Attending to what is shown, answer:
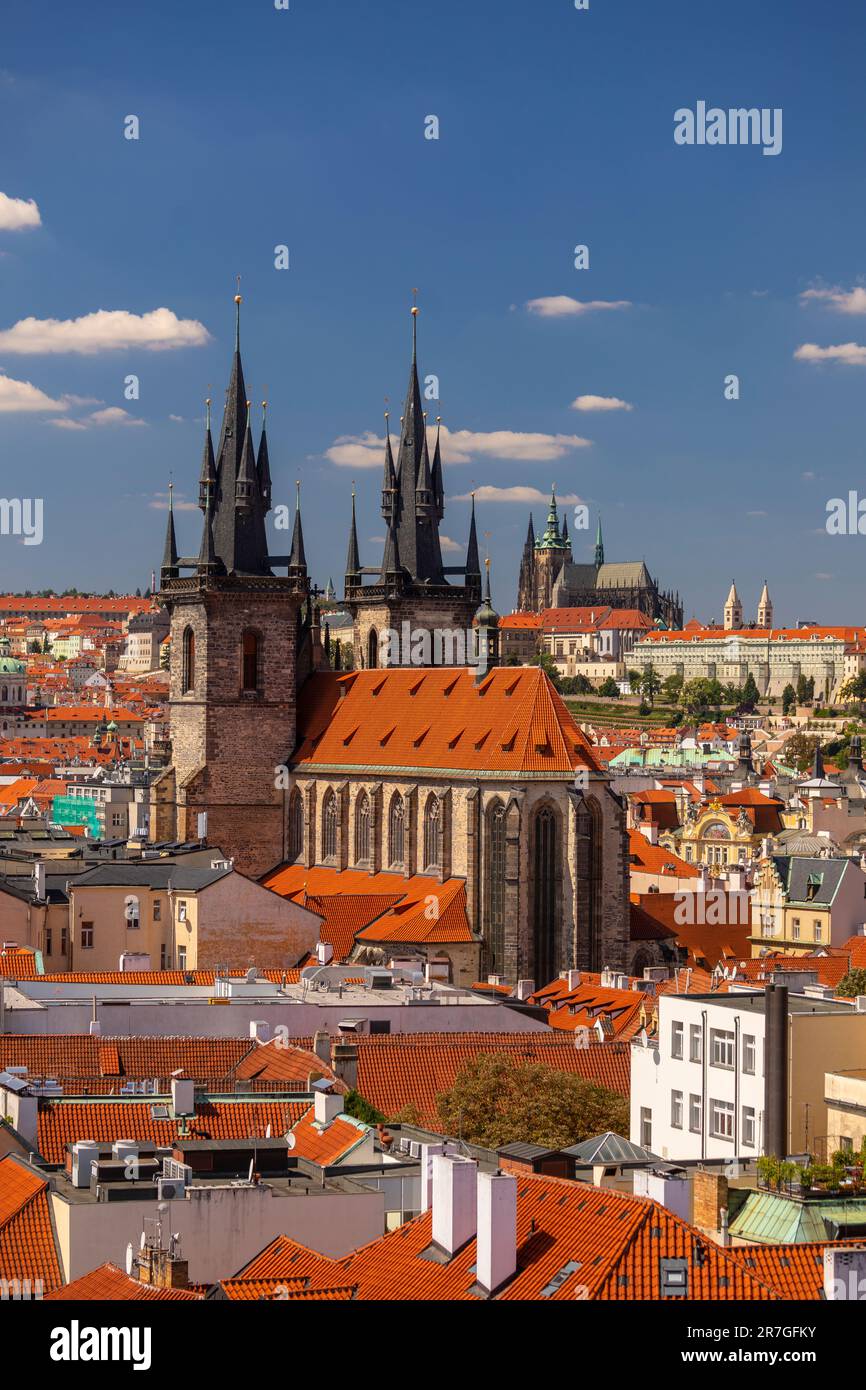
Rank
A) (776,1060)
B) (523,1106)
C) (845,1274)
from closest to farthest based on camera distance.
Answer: (845,1274) → (776,1060) → (523,1106)

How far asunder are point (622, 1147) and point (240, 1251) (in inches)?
243

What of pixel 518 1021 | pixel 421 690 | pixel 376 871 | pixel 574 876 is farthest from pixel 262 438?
pixel 518 1021

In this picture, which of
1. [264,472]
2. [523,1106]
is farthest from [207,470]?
[523,1106]

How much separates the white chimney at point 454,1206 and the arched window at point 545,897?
45.5 m

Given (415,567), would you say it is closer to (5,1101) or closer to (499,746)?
(499,746)

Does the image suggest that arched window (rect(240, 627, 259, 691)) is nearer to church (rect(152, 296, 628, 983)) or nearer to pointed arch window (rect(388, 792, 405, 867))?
church (rect(152, 296, 628, 983))

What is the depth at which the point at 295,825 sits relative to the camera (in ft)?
247

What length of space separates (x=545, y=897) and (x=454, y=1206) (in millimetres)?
46052

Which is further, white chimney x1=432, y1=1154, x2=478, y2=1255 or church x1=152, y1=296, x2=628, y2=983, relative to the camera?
church x1=152, y1=296, x2=628, y2=983

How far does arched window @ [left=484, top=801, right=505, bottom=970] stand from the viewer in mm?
63906

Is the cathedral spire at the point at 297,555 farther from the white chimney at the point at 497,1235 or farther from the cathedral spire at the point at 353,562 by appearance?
the white chimney at the point at 497,1235

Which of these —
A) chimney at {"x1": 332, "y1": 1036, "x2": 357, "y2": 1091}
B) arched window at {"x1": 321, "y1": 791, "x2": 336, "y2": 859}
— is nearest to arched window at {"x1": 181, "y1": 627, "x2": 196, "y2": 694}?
arched window at {"x1": 321, "y1": 791, "x2": 336, "y2": 859}

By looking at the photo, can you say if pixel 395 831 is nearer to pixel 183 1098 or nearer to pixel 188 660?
pixel 188 660

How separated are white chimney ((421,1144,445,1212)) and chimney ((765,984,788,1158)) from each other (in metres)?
5.55
